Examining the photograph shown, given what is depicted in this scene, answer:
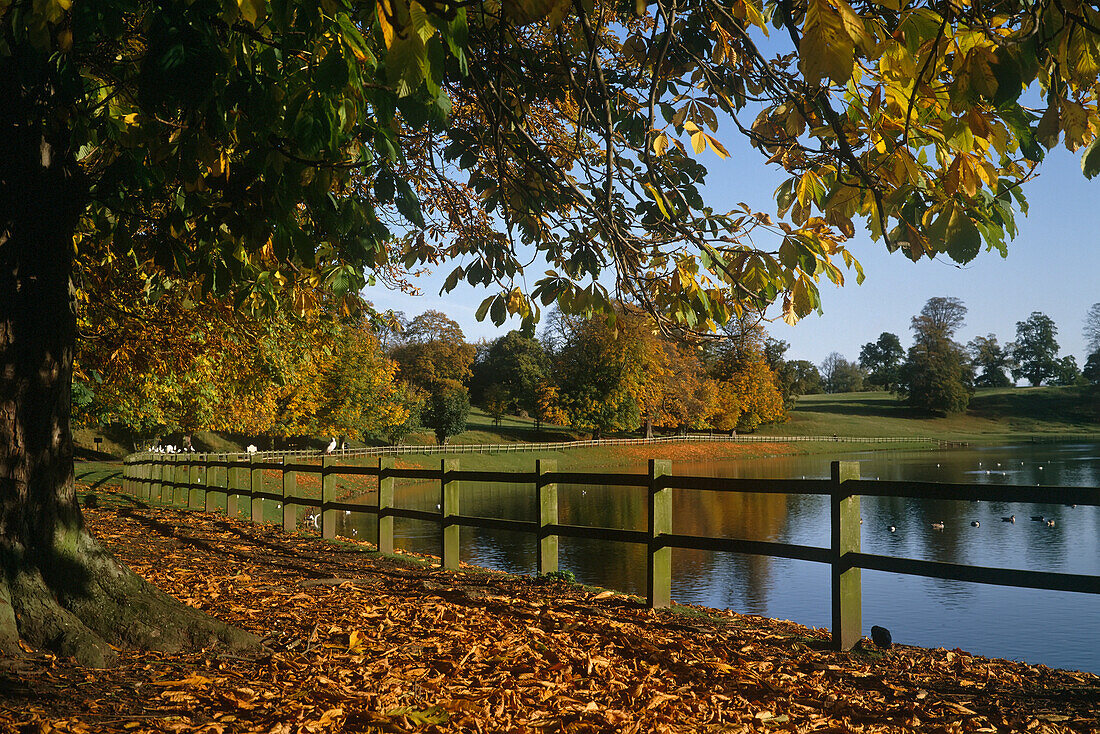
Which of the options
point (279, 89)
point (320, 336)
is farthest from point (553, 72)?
point (320, 336)

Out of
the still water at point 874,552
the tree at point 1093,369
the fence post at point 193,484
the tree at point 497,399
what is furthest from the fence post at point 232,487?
the tree at point 1093,369

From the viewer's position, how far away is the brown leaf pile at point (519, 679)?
386 cm

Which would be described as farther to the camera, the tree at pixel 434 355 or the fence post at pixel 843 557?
the tree at pixel 434 355

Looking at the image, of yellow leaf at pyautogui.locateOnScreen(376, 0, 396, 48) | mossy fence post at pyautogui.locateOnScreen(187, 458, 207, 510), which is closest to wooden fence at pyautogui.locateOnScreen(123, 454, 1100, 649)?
yellow leaf at pyautogui.locateOnScreen(376, 0, 396, 48)

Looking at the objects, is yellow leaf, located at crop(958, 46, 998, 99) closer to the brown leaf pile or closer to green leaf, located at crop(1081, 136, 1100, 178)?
green leaf, located at crop(1081, 136, 1100, 178)

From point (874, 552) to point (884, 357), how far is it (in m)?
131

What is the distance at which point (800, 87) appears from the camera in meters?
4.95

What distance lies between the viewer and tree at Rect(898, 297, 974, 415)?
100562 mm

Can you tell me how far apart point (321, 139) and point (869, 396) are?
139 meters

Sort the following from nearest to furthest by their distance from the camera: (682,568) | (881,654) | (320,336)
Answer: (881,654), (682,568), (320,336)

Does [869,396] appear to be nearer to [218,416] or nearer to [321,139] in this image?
[218,416]

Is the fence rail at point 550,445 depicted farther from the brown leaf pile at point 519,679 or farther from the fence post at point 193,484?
the brown leaf pile at point 519,679

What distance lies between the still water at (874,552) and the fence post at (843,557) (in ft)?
4.12

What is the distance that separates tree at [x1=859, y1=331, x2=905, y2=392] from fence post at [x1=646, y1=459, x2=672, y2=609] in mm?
134692
